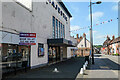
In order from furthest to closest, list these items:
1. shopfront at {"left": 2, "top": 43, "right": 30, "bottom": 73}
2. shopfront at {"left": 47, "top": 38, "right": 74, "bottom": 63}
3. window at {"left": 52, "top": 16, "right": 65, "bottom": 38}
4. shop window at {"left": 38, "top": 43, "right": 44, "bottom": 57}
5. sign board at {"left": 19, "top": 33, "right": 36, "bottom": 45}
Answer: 1. window at {"left": 52, "top": 16, "right": 65, "bottom": 38}
2. shopfront at {"left": 47, "top": 38, "right": 74, "bottom": 63}
3. shop window at {"left": 38, "top": 43, "right": 44, "bottom": 57}
4. shopfront at {"left": 2, "top": 43, "right": 30, "bottom": 73}
5. sign board at {"left": 19, "top": 33, "right": 36, "bottom": 45}

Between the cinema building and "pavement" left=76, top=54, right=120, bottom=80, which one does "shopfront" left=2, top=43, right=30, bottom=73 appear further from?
"pavement" left=76, top=54, right=120, bottom=80

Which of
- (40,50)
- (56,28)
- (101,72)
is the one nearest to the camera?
(101,72)

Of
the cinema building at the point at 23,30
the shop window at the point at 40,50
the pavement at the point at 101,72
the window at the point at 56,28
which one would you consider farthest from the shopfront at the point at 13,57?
the window at the point at 56,28

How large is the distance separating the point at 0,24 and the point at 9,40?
149cm

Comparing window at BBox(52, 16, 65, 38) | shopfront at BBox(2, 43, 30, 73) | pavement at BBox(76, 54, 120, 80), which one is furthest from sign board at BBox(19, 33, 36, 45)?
window at BBox(52, 16, 65, 38)

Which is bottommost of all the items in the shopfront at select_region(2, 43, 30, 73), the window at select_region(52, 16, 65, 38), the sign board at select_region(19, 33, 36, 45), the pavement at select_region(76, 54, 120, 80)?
the pavement at select_region(76, 54, 120, 80)

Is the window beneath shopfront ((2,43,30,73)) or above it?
above

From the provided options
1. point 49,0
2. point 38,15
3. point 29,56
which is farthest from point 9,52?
point 49,0

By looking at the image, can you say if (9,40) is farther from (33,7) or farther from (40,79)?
(33,7)

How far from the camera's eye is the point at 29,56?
39.1ft

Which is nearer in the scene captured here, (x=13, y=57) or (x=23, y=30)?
(x=13, y=57)

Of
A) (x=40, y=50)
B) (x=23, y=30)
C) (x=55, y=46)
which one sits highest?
(x=23, y=30)

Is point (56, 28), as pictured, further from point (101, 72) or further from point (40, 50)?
point (101, 72)

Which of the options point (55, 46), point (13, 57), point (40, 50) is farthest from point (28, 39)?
point (55, 46)
